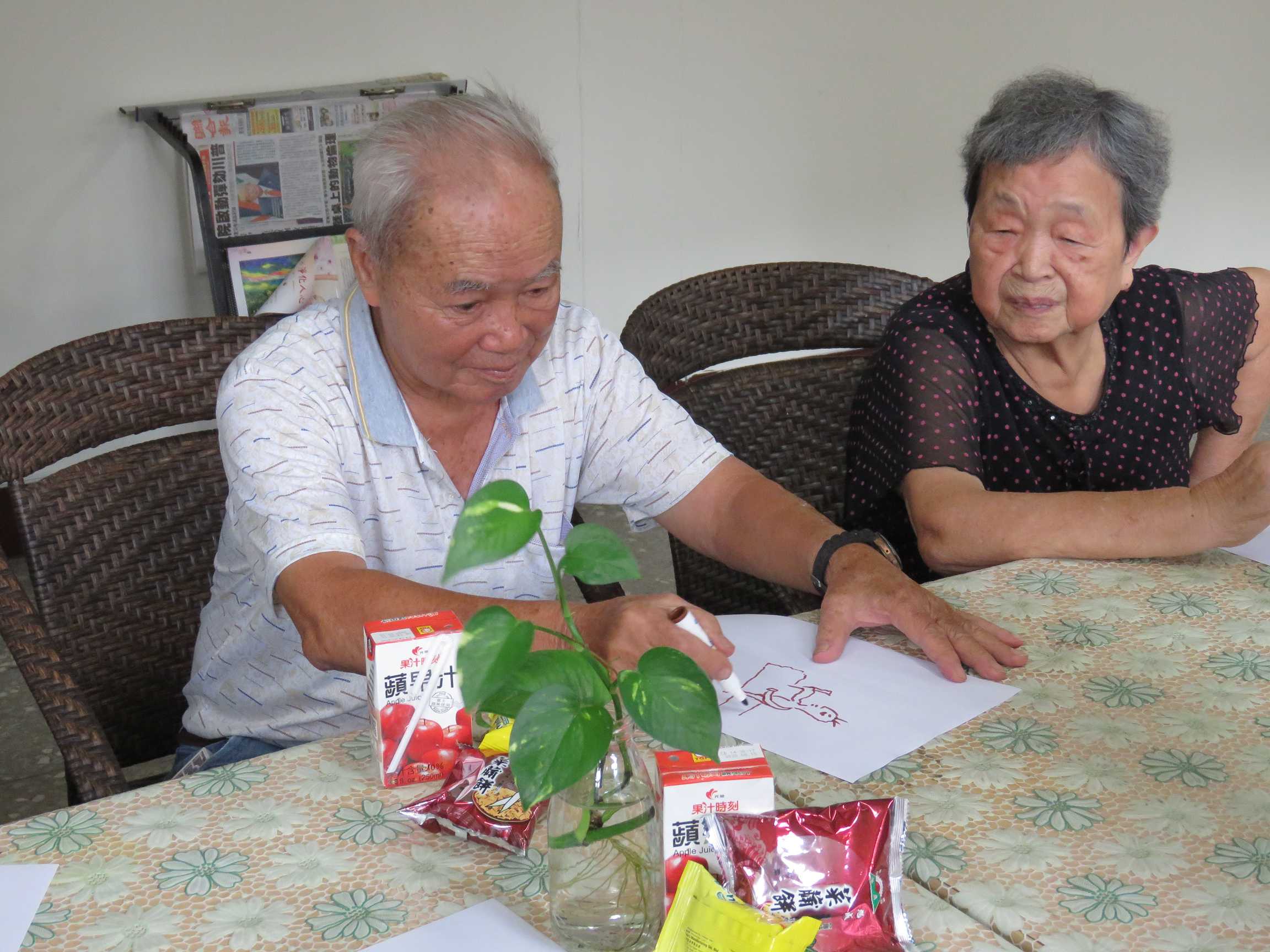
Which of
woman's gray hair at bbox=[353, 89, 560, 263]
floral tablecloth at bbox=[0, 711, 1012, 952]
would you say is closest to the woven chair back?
woman's gray hair at bbox=[353, 89, 560, 263]

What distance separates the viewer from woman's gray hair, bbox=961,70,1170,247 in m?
1.68

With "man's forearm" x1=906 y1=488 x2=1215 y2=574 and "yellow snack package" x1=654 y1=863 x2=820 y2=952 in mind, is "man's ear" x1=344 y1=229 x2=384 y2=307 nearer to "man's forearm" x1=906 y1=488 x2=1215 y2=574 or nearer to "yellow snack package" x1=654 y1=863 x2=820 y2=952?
"man's forearm" x1=906 y1=488 x2=1215 y2=574

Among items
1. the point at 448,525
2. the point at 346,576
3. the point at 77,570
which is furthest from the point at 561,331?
the point at 77,570

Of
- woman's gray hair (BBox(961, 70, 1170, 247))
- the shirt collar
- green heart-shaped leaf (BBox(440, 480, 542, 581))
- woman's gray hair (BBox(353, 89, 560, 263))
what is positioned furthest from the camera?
woman's gray hair (BBox(961, 70, 1170, 247))

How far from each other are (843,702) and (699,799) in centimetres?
38

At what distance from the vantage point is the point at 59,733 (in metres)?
1.34

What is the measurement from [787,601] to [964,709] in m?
0.79

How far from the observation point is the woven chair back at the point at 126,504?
5.06 ft

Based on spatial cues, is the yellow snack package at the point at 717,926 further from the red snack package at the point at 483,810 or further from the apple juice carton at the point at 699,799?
the red snack package at the point at 483,810

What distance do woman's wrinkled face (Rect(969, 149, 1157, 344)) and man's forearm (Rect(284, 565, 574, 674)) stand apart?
0.86 metres

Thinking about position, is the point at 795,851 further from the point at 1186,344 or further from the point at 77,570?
the point at 1186,344

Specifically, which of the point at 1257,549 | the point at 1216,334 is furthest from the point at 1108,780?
the point at 1216,334

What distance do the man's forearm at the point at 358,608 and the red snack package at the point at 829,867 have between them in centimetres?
41

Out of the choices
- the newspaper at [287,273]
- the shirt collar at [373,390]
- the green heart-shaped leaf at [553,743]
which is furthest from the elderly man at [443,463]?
the newspaper at [287,273]
